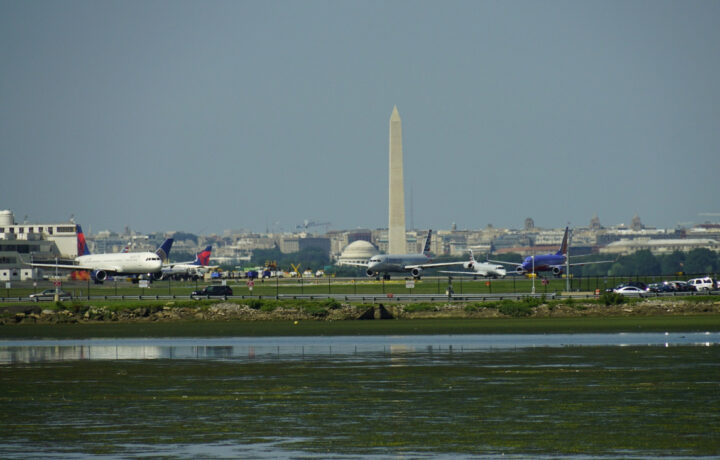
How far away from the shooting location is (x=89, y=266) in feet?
477

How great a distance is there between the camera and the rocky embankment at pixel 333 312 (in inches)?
2901

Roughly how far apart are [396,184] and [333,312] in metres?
96.7

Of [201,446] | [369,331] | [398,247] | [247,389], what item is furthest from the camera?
[398,247]

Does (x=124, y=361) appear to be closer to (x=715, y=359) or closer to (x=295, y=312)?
(x=715, y=359)

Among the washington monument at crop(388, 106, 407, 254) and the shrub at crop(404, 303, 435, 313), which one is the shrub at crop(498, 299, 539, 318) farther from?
the washington monument at crop(388, 106, 407, 254)

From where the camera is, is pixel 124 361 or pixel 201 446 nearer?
pixel 201 446

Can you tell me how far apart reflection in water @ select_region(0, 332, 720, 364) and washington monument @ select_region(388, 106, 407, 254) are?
11133 cm

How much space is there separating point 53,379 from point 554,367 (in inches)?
670

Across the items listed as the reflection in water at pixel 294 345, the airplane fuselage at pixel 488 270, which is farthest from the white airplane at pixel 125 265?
the reflection in water at pixel 294 345

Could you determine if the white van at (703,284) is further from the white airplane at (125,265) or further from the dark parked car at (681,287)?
the white airplane at (125,265)

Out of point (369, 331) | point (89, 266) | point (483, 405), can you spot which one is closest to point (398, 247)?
point (89, 266)

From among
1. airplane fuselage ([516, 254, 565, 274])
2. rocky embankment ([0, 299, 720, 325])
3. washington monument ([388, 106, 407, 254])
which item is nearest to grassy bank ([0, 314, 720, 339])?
rocky embankment ([0, 299, 720, 325])

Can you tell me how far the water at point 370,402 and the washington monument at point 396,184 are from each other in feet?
395

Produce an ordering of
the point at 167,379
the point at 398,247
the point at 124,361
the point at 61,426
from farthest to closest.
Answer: the point at 398,247, the point at 124,361, the point at 167,379, the point at 61,426
